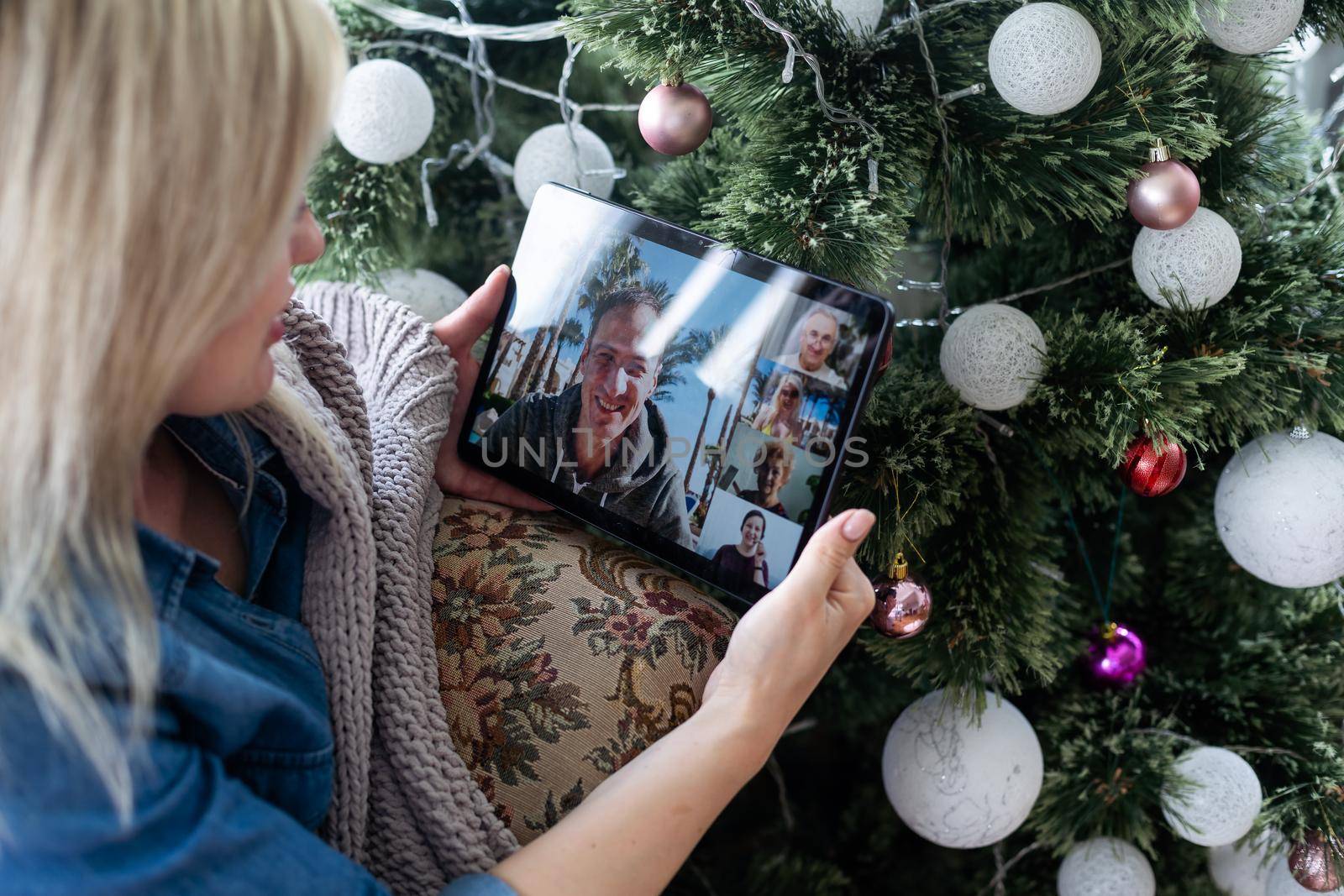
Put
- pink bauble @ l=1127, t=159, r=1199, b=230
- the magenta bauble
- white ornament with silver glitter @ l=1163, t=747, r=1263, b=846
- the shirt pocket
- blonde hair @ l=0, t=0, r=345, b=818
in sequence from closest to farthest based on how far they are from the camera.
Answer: blonde hair @ l=0, t=0, r=345, b=818 → the shirt pocket → pink bauble @ l=1127, t=159, r=1199, b=230 → white ornament with silver glitter @ l=1163, t=747, r=1263, b=846 → the magenta bauble

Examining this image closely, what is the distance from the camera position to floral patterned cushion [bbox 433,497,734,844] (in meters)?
0.57

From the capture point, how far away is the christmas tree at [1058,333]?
60 centimetres

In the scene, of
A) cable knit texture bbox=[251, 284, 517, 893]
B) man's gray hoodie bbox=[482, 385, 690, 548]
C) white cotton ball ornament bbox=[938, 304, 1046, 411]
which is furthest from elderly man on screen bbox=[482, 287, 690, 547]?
white cotton ball ornament bbox=[938, 304, 1046, 411]

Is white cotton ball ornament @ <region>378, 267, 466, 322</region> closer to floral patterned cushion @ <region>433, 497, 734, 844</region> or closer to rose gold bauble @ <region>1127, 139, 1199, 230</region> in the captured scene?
floral patterned cushion @ <region>433, 497, 734, 844</region>

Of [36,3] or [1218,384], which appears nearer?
[36,3]

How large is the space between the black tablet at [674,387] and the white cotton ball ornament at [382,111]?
145 millimetres

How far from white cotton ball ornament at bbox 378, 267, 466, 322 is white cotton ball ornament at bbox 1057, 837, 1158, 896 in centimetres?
69

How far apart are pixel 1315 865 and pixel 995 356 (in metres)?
0.45

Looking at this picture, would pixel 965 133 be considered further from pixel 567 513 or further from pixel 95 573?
pixel 95 573

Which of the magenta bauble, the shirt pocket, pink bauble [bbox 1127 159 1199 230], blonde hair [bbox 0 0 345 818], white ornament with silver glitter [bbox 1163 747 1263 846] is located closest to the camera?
blonde hair [bbox 0 0 345 818]

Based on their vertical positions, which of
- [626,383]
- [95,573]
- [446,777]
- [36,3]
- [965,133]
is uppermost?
[965,133]

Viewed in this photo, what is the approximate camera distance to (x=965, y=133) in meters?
0.62

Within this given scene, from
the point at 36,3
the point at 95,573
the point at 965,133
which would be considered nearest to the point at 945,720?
the point at 965,133

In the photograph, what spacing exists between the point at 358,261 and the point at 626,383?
30cm
